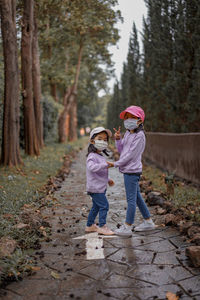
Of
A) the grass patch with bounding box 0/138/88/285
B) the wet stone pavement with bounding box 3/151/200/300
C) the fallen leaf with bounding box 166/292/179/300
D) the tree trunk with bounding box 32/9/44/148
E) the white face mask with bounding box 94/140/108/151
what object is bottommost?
the wet stone pavement with bounding box 3/151/200/300

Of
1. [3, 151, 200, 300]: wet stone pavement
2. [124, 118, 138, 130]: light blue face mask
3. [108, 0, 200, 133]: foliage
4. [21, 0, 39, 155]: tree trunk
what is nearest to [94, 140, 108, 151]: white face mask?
[124, 118, 138, 130]: light blue face mask

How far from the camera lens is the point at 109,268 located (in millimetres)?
4039

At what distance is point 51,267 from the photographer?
4141mm

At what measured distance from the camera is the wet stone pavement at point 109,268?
11.3 ft

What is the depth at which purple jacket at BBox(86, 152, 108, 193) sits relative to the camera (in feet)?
17.3

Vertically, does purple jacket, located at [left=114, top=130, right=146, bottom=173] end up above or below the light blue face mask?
below

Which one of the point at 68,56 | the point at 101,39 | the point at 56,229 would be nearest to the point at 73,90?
the point at 68,56

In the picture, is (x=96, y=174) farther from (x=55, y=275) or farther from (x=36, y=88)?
(x=36, y=88)

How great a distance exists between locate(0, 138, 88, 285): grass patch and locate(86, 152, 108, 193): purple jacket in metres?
1.04

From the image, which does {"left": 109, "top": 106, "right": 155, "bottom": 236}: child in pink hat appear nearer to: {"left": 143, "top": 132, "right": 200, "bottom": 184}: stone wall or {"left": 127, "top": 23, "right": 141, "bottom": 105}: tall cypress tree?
{"left": 143, "top": 132, "right": 200, "bottom": 184}: stone wall

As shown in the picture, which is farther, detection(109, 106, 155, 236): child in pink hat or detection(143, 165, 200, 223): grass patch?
detection(143, 165, 200, 223): grass patch

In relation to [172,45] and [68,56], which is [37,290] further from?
[68,56]

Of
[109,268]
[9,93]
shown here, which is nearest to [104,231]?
[109,268]

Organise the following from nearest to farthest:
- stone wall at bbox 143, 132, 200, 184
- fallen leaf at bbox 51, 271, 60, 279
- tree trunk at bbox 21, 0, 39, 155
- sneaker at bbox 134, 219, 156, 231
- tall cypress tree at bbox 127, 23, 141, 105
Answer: fallen leaf at bbox 51, 271, 60, 279
sneaker at bbox 134, 219, 156, 231
stone wall at bbox 143, 132, 200, 184
tree trunk at bbox 21, 0, 39, 155
tall cypress tree at bbox 127, 23, 141, 105
